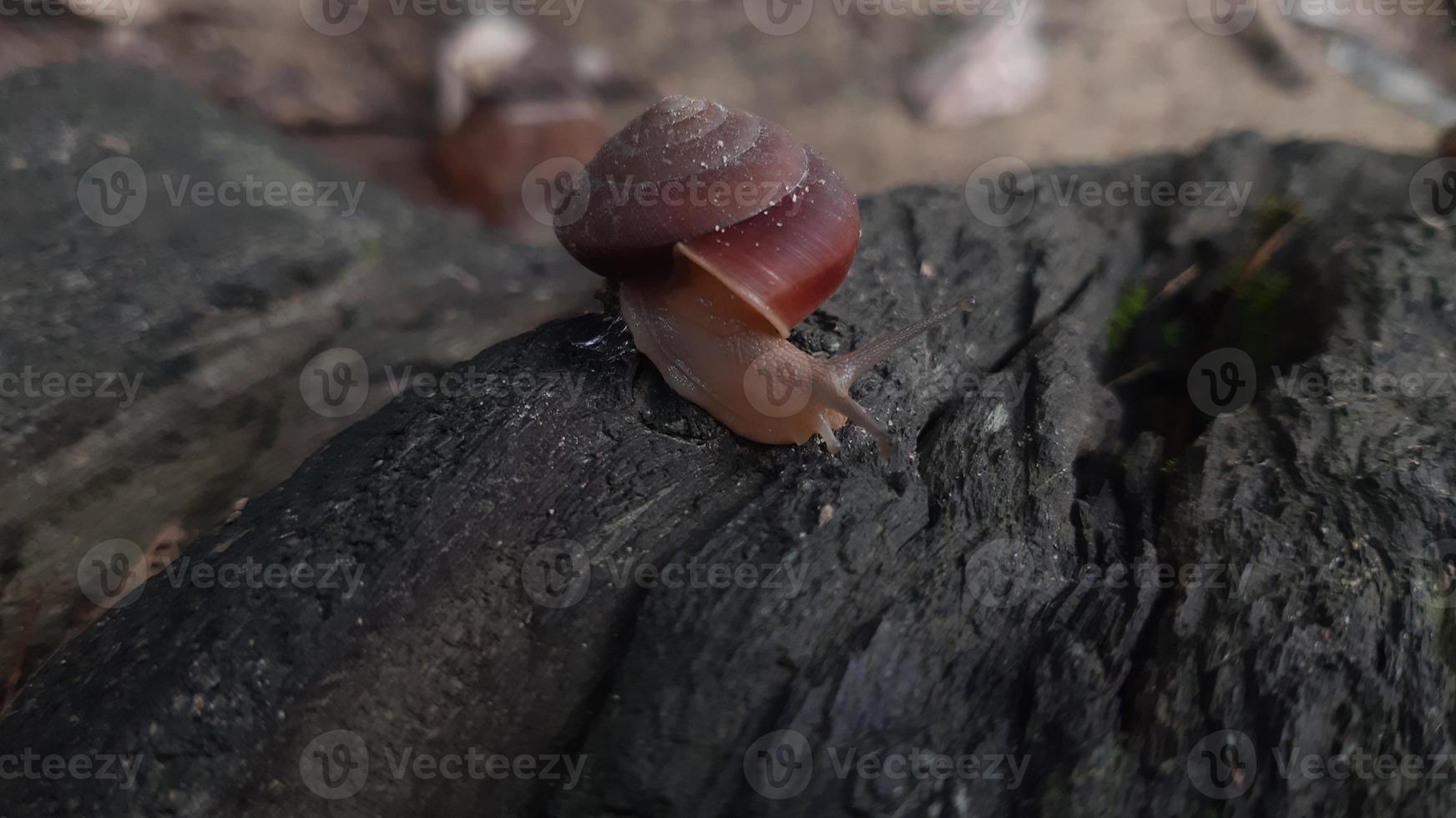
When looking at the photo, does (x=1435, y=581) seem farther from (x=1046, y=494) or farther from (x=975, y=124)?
(x=975, y=124)

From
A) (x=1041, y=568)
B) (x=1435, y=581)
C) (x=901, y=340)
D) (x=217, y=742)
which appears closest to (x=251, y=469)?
(x=217, y=742)

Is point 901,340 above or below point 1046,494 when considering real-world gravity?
above
